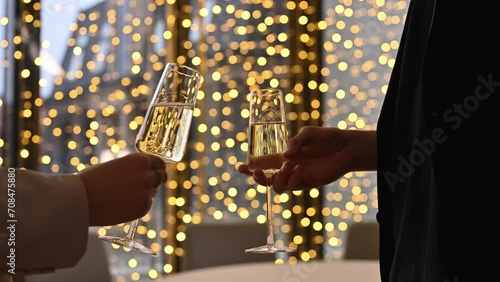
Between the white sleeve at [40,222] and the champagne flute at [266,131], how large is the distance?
1.64 ft

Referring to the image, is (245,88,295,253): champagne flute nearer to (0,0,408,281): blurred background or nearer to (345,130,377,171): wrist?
Answer: (345,130,377,171): wrist

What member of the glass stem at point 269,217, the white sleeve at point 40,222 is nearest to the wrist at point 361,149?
the glass stem at point 269,217

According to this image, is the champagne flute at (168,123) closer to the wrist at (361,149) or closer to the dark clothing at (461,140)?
the wrist at (361,149)

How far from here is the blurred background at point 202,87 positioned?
4.25 metres

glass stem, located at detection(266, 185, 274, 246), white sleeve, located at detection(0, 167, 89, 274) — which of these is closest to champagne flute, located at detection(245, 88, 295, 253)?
glass stem, located at detection(266, 185, 274, 246)

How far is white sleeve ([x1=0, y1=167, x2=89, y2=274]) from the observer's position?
3.48ft

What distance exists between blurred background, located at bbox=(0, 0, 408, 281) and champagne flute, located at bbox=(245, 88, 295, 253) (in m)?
2.83

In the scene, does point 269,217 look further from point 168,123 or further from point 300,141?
point 168,123

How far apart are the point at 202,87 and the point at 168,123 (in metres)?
3.19

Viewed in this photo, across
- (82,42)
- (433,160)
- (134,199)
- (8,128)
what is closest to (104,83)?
(82,42)

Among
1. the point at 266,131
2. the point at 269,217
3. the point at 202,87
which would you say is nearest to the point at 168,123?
the point at 266,131

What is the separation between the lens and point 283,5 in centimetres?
474

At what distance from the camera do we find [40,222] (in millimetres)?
1078

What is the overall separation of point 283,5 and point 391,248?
11.9 ft
